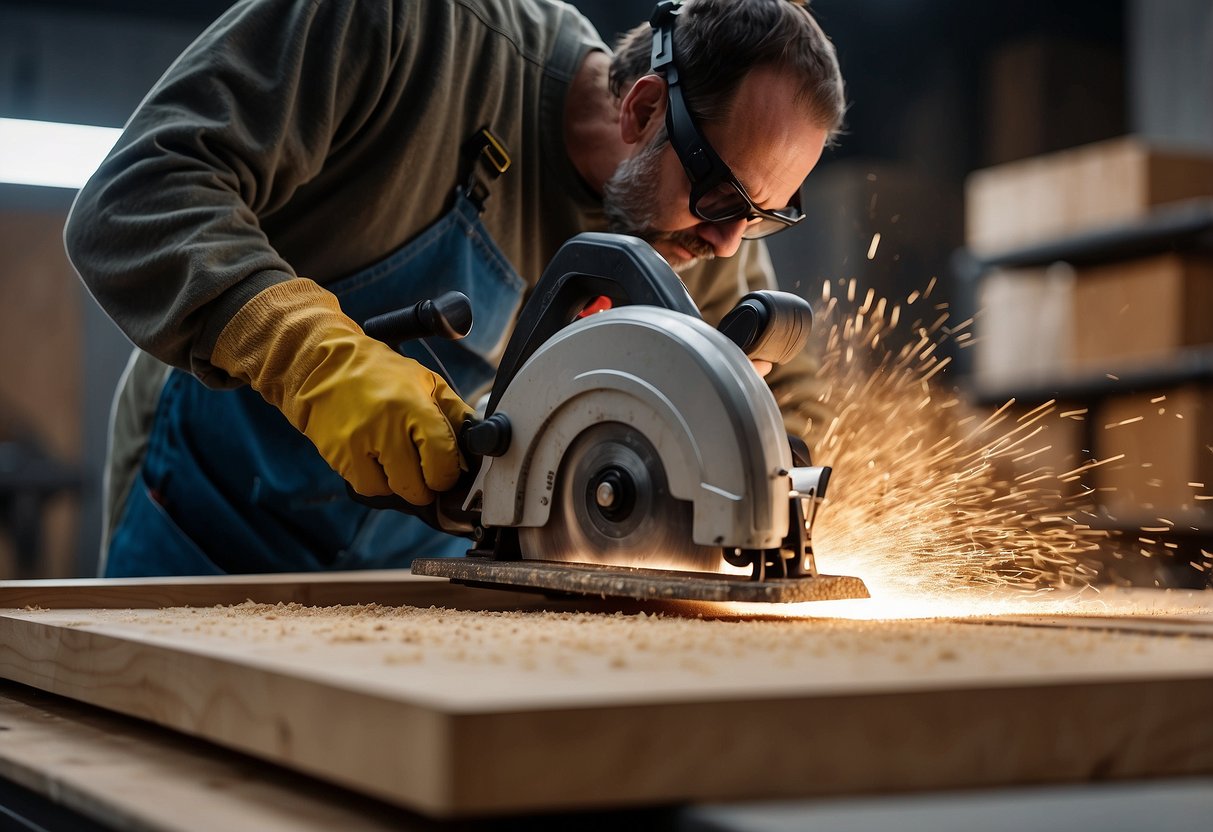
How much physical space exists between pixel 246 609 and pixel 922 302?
5.61 m

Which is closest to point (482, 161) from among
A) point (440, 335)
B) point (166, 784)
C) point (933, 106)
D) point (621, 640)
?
point (440, 335)

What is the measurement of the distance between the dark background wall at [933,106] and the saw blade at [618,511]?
5.24 metres

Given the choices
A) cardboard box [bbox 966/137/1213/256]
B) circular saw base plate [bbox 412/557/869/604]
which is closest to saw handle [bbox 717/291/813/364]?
circular saw base plate [bbox 412/557/869/604]

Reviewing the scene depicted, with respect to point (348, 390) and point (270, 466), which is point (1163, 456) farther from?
point (348, 390)

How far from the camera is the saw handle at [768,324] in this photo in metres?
1.50

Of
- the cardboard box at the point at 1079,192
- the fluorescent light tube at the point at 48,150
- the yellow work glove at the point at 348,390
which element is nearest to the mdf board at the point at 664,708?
the yellow work glove at the point at 348,390

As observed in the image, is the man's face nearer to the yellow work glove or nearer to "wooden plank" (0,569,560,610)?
the yellow work glove

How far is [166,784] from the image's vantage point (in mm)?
894

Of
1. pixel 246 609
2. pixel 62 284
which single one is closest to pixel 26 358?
pixel 62 284

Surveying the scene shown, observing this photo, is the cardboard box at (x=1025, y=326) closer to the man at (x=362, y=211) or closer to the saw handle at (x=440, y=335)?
the man at (x=362, y=211)

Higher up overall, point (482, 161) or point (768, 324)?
point (482, 161)

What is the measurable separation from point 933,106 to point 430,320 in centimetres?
616

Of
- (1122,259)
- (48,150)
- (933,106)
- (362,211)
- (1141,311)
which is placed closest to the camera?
(362,211)

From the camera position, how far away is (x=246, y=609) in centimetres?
147
